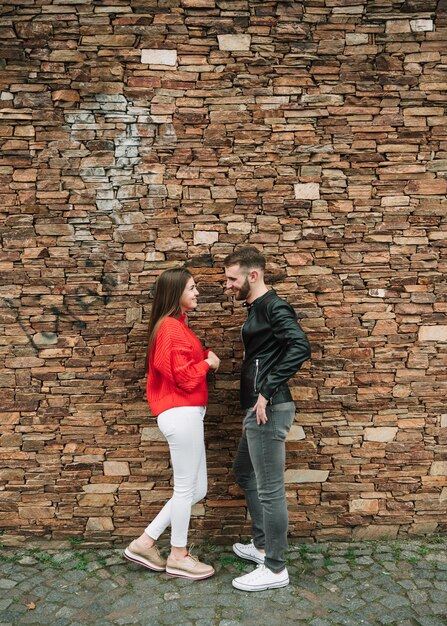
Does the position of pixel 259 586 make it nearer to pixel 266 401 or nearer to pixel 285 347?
pixel 266 401

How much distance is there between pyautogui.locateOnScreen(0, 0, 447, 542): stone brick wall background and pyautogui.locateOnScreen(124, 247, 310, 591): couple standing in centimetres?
49

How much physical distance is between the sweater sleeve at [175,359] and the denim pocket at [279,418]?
0.50 meters

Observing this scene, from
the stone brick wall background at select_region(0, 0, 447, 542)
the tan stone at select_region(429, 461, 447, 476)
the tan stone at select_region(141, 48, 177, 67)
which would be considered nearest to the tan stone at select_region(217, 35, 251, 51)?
the stone brick wall background at select_region(0, 0, 447, 542)

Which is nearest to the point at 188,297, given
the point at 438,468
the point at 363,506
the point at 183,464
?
the point at 183,464

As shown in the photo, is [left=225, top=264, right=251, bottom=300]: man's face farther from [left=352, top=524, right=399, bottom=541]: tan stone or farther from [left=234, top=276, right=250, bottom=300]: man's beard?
[left=352, top=524, right=399, bottom=541]: tan stone

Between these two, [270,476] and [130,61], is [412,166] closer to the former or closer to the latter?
[130,61]

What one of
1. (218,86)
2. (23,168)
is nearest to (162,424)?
(23,168)

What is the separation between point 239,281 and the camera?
3.65 m

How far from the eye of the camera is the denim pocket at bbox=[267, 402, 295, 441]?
11.7 ft

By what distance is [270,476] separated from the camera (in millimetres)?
3605

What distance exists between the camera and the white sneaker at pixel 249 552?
3.97 meters

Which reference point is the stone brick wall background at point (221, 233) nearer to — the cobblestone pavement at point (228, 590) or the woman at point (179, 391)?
the cobblestone pavement at point (228, 590)

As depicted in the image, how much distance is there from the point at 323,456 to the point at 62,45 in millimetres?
3486

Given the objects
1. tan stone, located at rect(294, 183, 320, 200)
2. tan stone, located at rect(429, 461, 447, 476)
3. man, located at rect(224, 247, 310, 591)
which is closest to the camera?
man, located at rect(224, 247, 310, 591)
